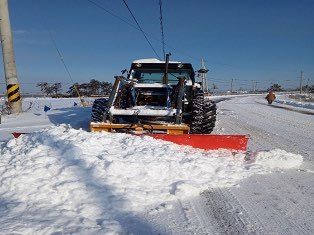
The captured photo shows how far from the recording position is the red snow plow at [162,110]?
584 centimetres

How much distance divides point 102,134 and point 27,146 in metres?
1.18

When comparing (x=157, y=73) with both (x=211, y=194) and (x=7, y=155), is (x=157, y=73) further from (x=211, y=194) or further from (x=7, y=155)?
(x=211, y=194)

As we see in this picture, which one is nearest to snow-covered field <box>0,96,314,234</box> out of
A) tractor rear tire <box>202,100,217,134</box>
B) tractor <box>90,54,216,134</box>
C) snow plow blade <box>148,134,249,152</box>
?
snow plow blade <box>148,134,249,152</box>

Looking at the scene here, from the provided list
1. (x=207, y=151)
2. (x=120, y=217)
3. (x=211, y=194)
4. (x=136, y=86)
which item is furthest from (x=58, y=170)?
(x=136, y=86)

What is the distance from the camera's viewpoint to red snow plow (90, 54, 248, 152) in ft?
19.2

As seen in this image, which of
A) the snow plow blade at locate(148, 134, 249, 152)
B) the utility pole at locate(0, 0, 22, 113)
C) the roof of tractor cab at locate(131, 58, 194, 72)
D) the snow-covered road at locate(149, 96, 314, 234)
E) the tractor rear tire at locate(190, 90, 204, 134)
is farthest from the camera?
Answer: the utility pole at locate(0, 0, 22, 113)

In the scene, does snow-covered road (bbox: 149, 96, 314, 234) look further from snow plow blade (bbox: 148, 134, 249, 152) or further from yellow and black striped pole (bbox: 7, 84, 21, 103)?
yellow and black striped pole (bbox: 7, 84, 21, 103)

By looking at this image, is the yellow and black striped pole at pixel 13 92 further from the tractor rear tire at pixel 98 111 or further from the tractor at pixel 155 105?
the tractor rear tire at pixel 98 111

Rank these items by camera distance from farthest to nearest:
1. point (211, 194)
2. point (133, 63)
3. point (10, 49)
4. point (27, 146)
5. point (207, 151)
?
1. point (10, 49)
2. point (133, 63)
3. point (207, 151)
4. point (27, 146)
5. point (211, 194)

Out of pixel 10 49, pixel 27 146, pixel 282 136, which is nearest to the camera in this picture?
pixel 27 146

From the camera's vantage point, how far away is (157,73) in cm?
1010

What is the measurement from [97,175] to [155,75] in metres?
6.19

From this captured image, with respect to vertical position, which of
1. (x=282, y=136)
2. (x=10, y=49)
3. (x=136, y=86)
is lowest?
(x=282, y=136)

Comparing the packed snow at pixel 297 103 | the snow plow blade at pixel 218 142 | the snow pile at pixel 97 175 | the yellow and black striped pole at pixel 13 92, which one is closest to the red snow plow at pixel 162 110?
the snow plow blade at pixel 218 142
